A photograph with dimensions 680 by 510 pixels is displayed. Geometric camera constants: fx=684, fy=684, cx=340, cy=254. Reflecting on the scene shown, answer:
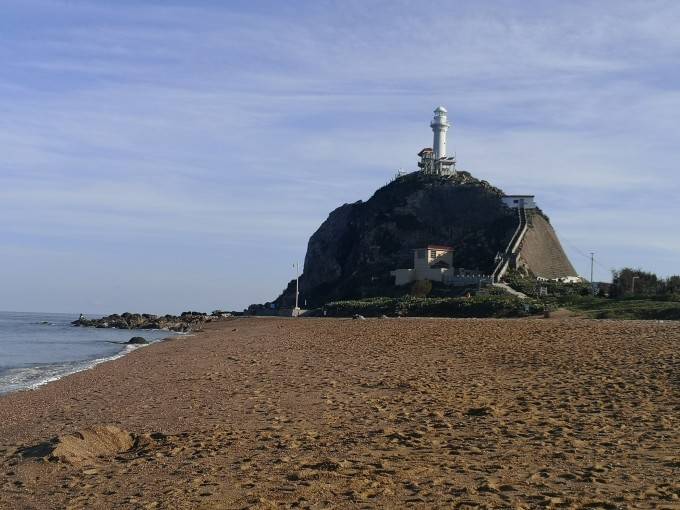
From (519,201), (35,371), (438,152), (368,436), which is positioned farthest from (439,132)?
(368,436)

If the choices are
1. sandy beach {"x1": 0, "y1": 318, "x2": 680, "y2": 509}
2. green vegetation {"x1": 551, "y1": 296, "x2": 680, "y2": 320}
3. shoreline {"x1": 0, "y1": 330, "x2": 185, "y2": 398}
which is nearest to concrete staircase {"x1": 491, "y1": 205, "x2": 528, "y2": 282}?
green vegetation {"x1": 551, "y1": 296, "x2": 680, "y2": 320}

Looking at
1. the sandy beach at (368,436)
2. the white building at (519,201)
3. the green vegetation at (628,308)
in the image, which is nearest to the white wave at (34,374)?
the sandy beach at (368,436)

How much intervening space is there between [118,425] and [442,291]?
5387cm

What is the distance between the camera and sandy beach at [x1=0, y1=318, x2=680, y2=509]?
23.4 feet

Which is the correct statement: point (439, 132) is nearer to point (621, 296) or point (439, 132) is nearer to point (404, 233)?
point (404, 233)

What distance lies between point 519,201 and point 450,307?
116 ft

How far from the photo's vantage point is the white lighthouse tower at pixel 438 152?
96.5 meters

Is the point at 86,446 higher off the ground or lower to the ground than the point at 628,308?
lower

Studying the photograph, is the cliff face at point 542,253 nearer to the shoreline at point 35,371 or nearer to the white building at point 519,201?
the white building at point 519,201

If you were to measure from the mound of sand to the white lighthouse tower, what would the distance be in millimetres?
87787

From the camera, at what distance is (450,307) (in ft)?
164

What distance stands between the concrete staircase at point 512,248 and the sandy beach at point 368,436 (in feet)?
159

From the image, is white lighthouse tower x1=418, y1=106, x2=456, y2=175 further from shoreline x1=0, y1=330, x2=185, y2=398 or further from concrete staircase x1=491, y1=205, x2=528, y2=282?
shoreline x1=0, y1=330, x2=185, y2=398

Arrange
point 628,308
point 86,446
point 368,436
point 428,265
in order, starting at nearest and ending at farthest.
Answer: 1. point 368,436
2. point 86,446
3. point 628,308
4. point 428,265
